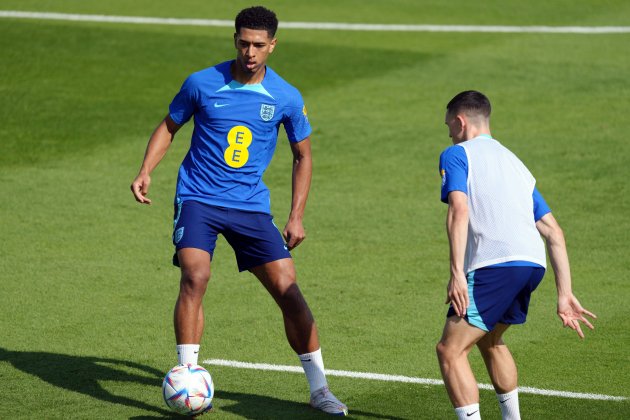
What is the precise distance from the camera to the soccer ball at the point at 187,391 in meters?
7.63

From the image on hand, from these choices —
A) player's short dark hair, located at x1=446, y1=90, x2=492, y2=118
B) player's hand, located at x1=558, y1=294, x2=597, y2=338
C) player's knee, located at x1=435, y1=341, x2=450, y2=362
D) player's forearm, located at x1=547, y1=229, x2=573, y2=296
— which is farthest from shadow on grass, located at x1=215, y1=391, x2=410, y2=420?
player's short dark hair, located at x1=446, y1=90, x2=492, y2=118

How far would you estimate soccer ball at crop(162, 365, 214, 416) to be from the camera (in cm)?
763

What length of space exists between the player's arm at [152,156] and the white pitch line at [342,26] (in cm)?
1397

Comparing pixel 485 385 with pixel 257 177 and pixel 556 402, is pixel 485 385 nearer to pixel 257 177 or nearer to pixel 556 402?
pixel 556 402

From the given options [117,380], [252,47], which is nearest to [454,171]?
[252,47]

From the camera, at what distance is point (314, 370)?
827 cm

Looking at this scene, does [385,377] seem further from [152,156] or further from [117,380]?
[152,156]

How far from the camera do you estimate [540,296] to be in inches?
433

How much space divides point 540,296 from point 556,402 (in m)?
2.80

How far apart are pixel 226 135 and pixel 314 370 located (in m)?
1.68

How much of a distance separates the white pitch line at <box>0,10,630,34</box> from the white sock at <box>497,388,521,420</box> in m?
15.2

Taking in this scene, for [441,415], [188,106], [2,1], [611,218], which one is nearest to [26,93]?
[2,1]

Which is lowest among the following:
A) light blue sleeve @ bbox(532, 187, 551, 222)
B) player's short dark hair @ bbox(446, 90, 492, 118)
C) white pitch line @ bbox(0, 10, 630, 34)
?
light blue sleeve @ bbox(532, 187, 551, 222)

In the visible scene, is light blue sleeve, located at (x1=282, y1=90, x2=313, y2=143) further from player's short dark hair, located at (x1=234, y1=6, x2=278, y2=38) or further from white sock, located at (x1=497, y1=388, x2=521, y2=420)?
white sock, located at (x1=497, y1=388, x2=521, y2=420)
